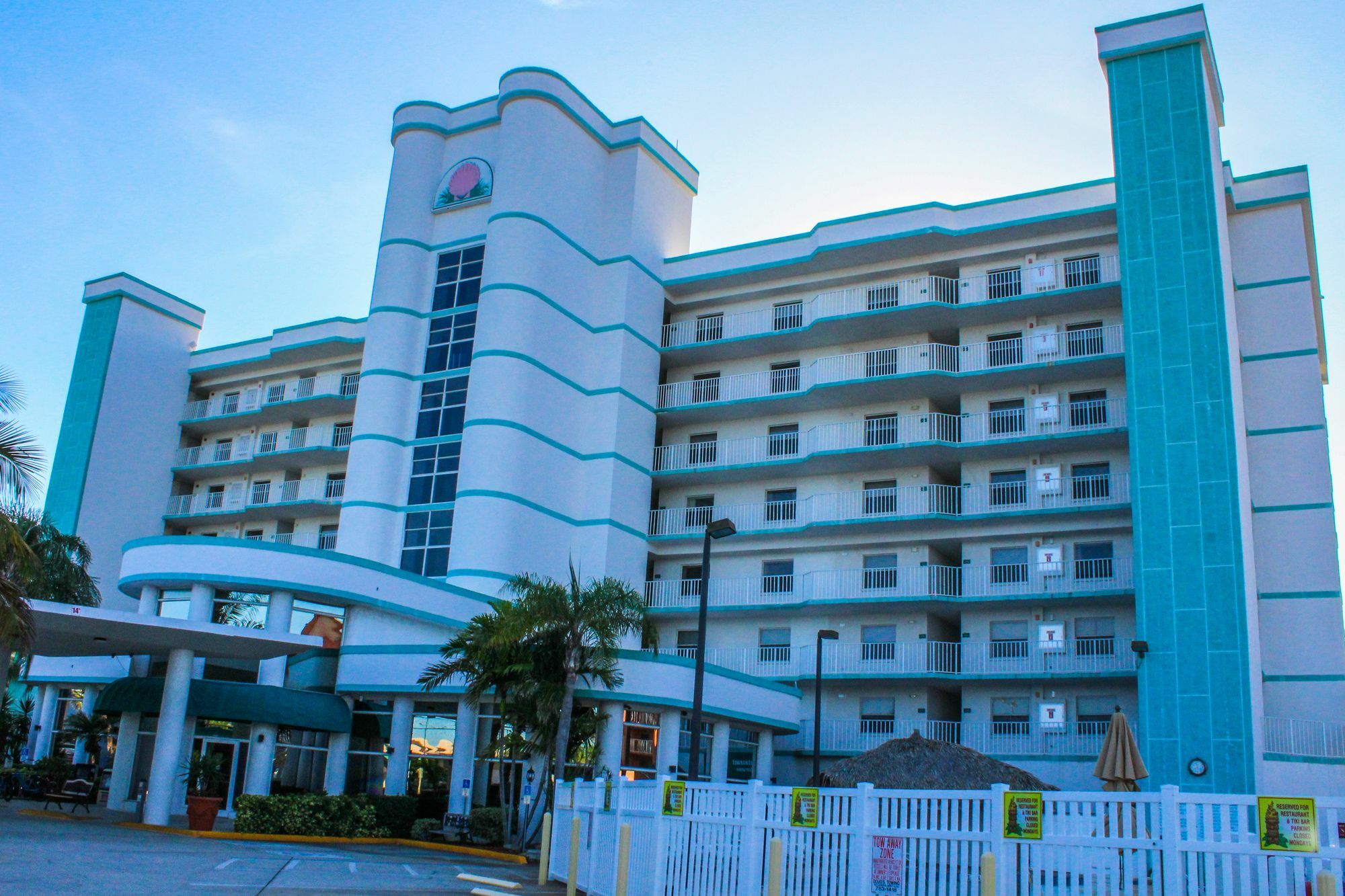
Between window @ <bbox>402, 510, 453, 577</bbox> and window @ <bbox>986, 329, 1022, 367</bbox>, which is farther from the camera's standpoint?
window @ <bbox>402, 510, 453, 577</bbox>

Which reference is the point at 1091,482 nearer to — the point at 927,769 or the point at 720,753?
the point at 720,753

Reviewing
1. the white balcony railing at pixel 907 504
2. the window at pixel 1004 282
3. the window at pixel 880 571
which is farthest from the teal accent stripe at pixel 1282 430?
the window at pixel 880 571

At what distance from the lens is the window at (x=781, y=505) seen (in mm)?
40781

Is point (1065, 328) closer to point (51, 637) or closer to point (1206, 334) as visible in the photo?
point (1206, 334)

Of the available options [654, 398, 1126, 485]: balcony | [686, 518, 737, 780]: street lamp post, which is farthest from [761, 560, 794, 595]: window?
[686, 518, 737, 780]: street lamp post

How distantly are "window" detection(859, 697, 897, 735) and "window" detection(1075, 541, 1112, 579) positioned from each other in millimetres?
6981

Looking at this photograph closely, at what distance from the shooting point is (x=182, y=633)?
26141mm

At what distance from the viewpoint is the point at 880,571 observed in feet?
126

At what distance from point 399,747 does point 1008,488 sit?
19.9m

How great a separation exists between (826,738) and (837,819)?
2573 centimetres

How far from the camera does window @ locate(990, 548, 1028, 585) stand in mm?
36562

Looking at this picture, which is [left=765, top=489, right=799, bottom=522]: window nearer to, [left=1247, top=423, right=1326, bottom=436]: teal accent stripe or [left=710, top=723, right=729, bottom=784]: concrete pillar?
[left=710, top=723, right=729, bottom=784]: concrete pillar

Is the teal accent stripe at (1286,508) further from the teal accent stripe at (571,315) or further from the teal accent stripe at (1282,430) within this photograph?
the teal accent stripe at (571,315)

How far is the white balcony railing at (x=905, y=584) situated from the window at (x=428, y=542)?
288 inches
